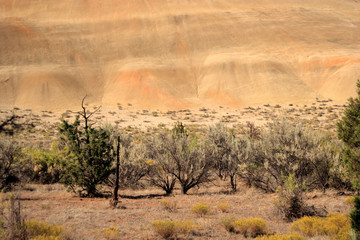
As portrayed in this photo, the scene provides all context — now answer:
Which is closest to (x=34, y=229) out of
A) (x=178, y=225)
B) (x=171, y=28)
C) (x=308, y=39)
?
(x=178, y=225)

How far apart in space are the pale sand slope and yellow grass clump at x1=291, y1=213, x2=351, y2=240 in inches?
1762

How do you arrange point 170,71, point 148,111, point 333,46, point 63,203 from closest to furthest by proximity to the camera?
point 63,203 → point 148,111 → point 170,71 → point 333,46

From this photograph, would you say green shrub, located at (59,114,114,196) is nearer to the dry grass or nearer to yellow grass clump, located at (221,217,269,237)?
the dry grass

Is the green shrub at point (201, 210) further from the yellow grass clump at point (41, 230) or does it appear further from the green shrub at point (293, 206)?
the yellow grass clump at point (41, 230)

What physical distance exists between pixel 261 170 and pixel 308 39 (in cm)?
6319

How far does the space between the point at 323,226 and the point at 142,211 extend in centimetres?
517

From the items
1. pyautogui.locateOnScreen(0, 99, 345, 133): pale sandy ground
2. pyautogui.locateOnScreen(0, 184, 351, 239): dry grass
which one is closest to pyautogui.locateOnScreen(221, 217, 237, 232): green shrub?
pyautogui.locateOnScreen(0, 184, 351, 239): dry grass

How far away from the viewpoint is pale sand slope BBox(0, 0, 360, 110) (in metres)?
55.8

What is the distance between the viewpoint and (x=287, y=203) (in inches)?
390

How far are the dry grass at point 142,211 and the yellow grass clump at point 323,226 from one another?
529 mm

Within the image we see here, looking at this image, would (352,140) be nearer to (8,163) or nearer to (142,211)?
(142,211)

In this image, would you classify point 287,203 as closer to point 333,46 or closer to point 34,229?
point 34,229

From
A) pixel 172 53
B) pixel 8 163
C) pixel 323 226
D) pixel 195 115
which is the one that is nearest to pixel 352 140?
pixel 323 226

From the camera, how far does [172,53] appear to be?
65438 millimetres
